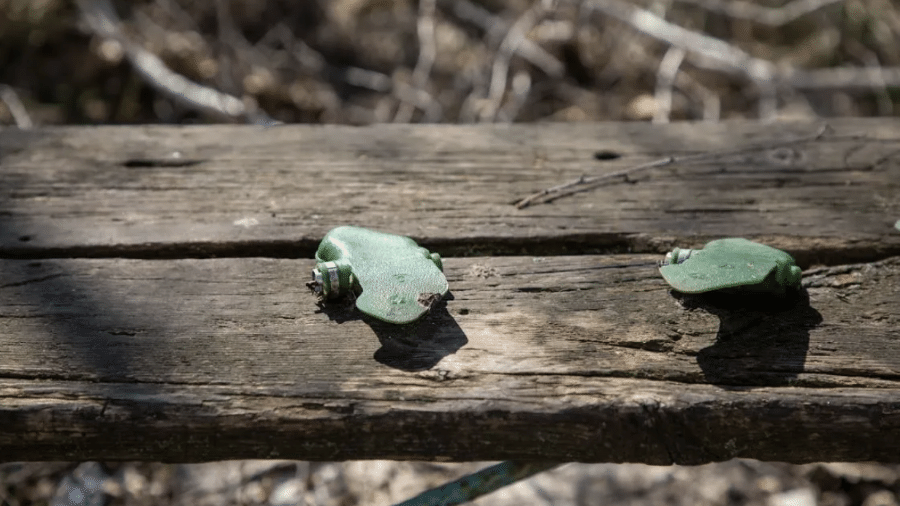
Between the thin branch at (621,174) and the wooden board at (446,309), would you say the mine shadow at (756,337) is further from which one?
the thin branch at (621,174)

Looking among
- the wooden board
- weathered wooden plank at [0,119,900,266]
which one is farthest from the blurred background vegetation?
the wooden board

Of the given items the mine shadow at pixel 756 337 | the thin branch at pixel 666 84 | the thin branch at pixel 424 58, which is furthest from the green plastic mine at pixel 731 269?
the thin branch at pixel 424 58

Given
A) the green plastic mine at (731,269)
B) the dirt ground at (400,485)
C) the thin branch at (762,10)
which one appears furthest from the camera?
the thin branch at (762,10)

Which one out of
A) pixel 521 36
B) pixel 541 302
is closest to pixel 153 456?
pixel 541 302

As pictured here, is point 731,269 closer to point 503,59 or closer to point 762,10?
point 503,59

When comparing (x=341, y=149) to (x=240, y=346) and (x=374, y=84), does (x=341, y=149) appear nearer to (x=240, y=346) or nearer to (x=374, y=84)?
(x=240, y=346)

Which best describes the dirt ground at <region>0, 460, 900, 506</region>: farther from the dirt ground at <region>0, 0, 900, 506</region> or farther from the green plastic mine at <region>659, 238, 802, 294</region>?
the green plastic mine at <region>659, 238, 802, 294</region>
